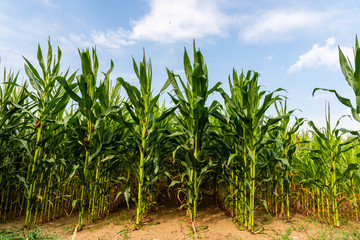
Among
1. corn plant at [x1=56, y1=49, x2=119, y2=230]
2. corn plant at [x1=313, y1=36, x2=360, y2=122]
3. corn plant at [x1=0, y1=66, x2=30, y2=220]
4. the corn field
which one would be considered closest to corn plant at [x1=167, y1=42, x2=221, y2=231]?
the corn field

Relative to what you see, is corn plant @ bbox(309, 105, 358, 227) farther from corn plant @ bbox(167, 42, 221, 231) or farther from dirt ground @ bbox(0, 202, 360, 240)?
corn plant @ bbox(167, 42, 221, 231)

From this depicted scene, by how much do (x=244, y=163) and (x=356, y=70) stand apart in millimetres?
1762

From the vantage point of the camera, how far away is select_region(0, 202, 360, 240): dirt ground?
8.96 feet

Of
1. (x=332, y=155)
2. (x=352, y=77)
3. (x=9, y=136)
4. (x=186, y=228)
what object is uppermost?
(x=352, y=77)

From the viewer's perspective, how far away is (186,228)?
286 centimetres

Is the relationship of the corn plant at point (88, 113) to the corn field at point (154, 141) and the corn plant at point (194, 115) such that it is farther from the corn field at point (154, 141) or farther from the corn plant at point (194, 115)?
the corn plant at point (194, 115)

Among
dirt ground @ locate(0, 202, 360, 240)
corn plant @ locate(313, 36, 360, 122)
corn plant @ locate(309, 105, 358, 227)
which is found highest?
corn plant @ locate(313, 36, 360, 122)

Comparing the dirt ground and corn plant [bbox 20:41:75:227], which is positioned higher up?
corn plant [bbox 20:41:75:227]

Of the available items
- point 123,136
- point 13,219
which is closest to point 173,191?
point 123,136

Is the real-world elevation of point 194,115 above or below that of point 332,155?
above

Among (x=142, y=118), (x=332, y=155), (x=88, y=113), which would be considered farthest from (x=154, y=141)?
(x=332, y=155)

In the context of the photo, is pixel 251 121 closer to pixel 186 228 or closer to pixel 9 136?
pixel 186 228

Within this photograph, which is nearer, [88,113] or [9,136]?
[88,113]

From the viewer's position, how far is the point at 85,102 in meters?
2.85
